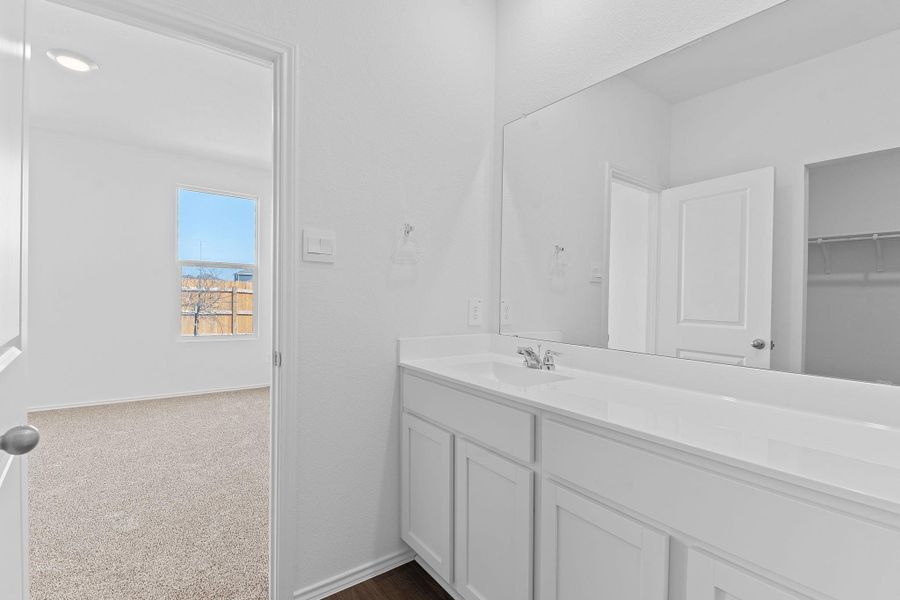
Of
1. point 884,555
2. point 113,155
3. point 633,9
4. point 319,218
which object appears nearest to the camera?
point 884,555

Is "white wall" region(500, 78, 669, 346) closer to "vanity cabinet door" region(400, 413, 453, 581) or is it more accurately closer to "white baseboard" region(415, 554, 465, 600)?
"vanity cabinet door" region(400, 413, 453, 581)

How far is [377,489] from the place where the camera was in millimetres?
1848

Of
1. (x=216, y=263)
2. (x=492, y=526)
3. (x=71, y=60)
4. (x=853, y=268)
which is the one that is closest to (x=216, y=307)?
(x=216, y=263)

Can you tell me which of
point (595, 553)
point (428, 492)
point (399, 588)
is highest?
point (595, 553)

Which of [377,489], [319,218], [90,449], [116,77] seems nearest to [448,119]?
[319,218]

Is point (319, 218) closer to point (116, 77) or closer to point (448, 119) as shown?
point (448, 119)

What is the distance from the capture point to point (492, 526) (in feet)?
4.60

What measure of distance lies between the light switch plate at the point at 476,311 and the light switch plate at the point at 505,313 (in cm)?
9

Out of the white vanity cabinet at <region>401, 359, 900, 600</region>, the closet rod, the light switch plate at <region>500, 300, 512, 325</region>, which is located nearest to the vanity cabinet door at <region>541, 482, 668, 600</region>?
the white vanity cabinet at <region>401, 359, 900, 600</region>

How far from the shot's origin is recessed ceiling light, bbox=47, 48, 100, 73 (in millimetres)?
2730

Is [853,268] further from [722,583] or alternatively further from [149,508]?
[149,508]

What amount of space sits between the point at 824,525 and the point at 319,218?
1613 mm

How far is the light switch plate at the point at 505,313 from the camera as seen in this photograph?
83.2 inches

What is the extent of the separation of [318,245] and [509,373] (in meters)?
0.93
